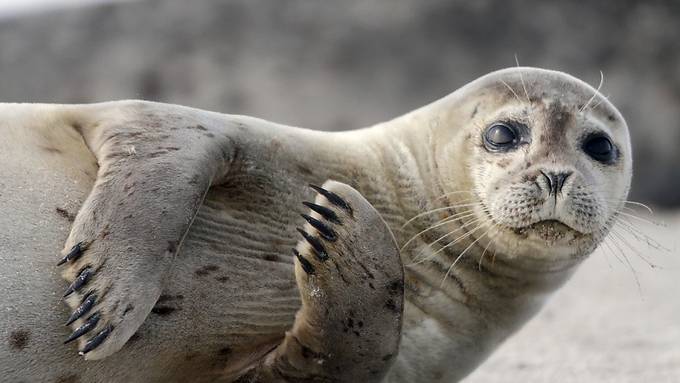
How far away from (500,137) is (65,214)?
146 cm

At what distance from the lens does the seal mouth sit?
10.7 ft

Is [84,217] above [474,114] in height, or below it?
below

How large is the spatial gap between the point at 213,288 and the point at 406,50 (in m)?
9.80

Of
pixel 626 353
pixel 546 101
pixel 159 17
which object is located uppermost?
pixel 546 101

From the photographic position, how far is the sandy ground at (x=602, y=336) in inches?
176

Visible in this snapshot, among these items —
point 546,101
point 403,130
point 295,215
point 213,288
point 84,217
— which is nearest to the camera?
point 84,217

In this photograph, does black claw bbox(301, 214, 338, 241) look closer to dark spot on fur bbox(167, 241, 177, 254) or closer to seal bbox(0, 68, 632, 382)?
seal bbox(0, 68, 632, 382)

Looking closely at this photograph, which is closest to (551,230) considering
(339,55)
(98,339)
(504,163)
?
(504,163)

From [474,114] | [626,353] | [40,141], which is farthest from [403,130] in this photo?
[626,353]

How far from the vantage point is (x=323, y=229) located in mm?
3006

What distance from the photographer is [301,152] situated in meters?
3.50

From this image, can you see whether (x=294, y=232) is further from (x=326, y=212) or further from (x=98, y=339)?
(x=98, y=339)

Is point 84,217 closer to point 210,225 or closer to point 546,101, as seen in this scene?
point 210,225

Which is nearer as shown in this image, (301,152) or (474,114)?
(301,152)
